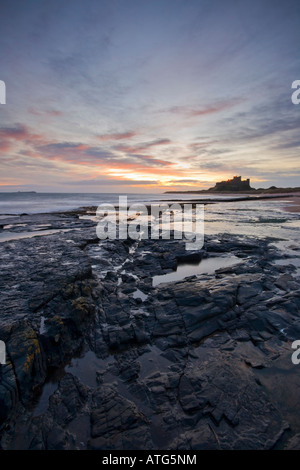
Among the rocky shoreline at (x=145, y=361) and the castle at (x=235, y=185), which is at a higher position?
the castle at (x=235, y=185)

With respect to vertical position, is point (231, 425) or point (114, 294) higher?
point (114, 294)

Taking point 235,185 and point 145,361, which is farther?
point 235,185

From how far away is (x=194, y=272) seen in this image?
11641mm

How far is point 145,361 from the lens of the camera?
553cm

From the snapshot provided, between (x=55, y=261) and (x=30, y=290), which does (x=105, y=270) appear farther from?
(x=30, y=290)

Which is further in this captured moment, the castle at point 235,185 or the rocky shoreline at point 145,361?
Answer: the castle at point 235,185

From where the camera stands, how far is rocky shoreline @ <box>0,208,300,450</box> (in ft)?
12.7

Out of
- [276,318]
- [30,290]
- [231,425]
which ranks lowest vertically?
[231,425]

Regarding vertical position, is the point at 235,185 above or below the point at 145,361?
above

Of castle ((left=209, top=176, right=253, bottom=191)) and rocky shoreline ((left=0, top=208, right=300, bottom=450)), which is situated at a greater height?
castle ((left=209, top=176, right=253, bottom=191))

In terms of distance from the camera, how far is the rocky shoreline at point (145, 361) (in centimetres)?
386

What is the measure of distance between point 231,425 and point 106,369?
287 cm

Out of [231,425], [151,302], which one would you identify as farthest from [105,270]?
[231,425]

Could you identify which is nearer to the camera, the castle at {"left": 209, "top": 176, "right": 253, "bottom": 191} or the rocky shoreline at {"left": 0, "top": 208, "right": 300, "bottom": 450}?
the rocky shoreline at {"left": 0, "top": 208, "right": 300, "bottom": 450}
